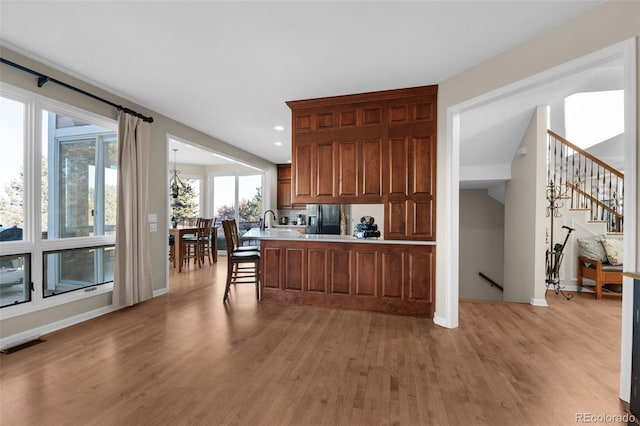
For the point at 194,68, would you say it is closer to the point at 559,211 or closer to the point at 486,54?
the point at 486,54

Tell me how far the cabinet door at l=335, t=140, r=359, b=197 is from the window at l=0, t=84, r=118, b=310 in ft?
9.55

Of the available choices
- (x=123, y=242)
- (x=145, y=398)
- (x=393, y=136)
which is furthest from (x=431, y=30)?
(x=123, y=242)

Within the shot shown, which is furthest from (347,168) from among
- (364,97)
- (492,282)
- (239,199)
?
(239,199)

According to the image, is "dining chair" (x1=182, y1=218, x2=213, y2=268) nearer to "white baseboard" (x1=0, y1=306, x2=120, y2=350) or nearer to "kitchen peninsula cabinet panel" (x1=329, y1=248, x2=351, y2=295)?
"white baseboard" (x1=0, y1=306, x2=120, y2=350)

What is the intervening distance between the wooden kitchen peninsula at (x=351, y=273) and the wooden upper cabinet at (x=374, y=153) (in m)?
0.31

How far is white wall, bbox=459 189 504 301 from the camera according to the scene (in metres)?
6.07

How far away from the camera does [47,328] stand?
2816mm

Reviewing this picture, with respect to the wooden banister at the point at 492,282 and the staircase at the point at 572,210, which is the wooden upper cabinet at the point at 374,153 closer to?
the staircase at the point at 572,210

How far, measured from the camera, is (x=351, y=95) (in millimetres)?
3564

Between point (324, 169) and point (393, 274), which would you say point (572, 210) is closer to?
point (393, 274)

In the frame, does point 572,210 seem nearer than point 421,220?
No

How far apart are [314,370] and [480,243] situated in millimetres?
5473

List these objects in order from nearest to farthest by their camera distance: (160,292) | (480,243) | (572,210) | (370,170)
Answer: (370,170)
(160,292)
(572,210)
(480,243)

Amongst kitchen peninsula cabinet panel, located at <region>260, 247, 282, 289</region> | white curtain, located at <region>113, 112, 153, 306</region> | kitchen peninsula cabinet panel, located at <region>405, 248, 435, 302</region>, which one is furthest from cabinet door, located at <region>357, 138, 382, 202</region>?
white curtain, located at <region>113, 112, 153, 306</region>
